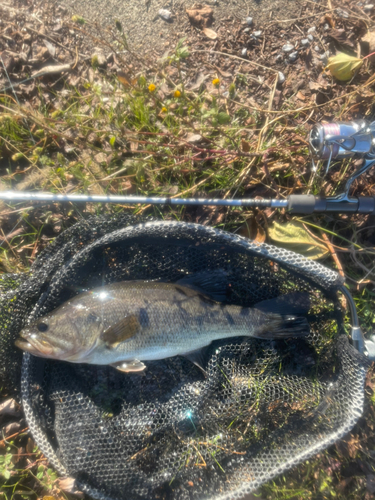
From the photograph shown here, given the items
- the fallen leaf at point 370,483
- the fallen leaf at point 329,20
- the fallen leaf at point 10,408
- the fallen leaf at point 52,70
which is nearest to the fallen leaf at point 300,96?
the fallen leaf at point 329,20

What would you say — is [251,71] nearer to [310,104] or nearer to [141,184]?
[310,104]

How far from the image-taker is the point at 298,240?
2.89m

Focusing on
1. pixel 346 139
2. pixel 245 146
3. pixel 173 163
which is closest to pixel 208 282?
pixel 173 163

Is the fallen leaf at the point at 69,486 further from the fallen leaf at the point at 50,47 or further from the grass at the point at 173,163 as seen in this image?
the fallen leaf at the point at 50,47

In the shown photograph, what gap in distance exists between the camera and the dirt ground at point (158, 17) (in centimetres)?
340

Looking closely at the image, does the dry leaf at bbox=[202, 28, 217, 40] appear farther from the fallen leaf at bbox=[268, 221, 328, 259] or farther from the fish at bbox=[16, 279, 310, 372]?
the fish at bbox=[16, 279, 310, 372]

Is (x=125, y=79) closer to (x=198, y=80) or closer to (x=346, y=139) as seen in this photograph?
(x=198, y=80)

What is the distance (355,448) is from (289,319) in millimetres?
1555

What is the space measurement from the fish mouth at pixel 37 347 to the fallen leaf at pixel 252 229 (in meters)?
2.00

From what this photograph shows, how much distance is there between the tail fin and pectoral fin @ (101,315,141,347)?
3.47 ft

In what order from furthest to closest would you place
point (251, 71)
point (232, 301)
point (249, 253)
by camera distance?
point (251, 71) → point (232, 301) → point (249, 253)

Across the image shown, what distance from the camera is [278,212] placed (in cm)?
308

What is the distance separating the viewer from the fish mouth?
2.42m

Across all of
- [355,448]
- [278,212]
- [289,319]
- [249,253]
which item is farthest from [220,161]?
[355,448]
